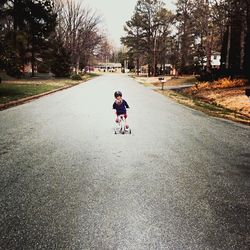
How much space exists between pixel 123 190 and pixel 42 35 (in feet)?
133

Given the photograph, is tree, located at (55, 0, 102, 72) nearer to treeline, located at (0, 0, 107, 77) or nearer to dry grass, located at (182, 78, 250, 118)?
treeline, located at (0, 0, 107, 77)

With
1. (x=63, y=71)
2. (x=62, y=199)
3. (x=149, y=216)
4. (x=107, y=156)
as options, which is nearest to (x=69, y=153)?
(x=107, y=156)

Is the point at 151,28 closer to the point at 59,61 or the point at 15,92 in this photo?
the point at 59,61

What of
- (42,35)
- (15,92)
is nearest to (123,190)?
(15,92)

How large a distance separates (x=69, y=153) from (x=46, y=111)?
6525mm

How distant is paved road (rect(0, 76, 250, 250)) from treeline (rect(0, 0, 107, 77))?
11307mm

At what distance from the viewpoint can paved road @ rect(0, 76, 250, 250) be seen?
9.87 ft

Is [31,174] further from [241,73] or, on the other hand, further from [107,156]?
[241,73]

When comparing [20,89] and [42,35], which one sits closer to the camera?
[20,89]

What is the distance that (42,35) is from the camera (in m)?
41.1

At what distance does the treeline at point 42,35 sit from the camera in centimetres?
3278

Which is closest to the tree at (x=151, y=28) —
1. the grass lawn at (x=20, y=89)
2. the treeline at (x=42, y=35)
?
the treeline at (x=42, y=35)

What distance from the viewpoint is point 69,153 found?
238 inches

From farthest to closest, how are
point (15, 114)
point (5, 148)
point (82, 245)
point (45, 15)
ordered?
point (45, 15) → point (15, 114) → point (5, 148) → point (82, 245)
